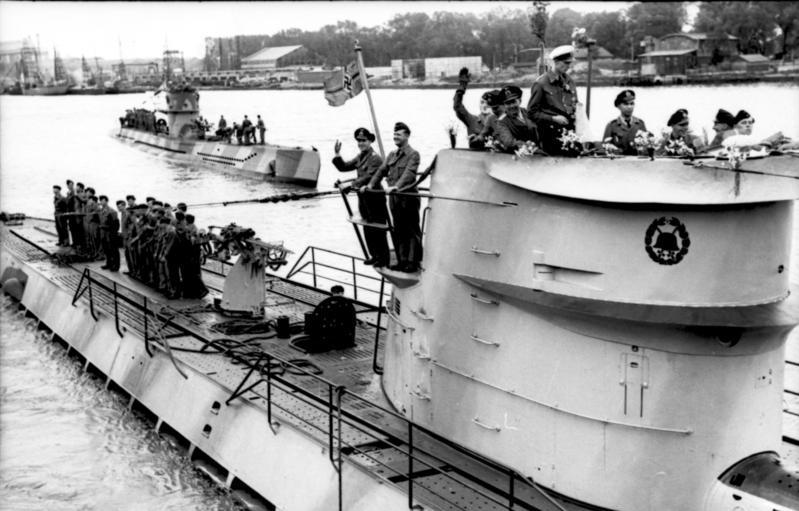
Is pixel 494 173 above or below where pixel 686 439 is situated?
above

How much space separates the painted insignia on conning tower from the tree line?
8.62ft

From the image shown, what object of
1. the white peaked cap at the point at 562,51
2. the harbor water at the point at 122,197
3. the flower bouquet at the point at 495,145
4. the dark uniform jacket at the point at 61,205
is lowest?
the harbor water at the point at 122,197

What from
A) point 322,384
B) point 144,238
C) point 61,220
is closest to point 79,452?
point 144,238

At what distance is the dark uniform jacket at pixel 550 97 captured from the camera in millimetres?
9109

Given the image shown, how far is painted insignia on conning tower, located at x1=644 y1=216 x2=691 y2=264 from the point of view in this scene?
7.86 m

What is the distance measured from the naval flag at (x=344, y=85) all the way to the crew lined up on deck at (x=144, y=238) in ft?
20.2

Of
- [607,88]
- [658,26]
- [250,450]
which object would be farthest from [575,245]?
[607,88]

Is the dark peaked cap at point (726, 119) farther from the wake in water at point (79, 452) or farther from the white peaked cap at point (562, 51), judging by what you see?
the wake in water at point (79, 452)

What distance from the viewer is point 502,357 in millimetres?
9148

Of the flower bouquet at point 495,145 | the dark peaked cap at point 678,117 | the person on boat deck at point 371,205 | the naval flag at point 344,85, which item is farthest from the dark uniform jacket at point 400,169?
the dark peaked cap at point 678,117

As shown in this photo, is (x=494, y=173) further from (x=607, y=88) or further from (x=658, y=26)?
A: (x=607, y=88)

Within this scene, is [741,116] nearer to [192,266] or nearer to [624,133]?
[624,133]

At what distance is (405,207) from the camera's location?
10.6m

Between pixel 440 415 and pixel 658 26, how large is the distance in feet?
214
